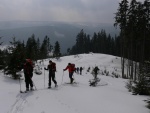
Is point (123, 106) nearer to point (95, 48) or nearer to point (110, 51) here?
point (110, 51)

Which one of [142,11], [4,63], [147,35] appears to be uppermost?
[142,11]

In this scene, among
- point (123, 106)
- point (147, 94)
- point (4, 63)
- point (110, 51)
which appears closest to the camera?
point (123, 106)

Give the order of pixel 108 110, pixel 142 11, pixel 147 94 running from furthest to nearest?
pixel 142 11
pixel 147 94
pixel 108 110

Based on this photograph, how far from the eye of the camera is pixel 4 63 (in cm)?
2205

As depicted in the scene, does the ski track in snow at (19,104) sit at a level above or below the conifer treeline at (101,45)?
below

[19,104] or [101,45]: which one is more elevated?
[101,45]

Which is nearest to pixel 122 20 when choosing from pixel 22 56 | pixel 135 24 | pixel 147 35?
pixel 135 24

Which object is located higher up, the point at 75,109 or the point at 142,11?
the point at 142,11

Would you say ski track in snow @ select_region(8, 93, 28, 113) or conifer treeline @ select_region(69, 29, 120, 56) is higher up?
conifer treeline @ select_region(69, 29, 120, 56)

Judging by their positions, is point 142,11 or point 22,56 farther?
point 142,11

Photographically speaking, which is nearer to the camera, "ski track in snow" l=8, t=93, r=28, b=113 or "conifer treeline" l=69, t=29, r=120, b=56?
"ski track in snow" l=8, t=93, r=28, b=113

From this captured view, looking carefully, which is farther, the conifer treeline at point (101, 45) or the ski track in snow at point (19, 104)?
the conifer treeline at point (101, 45)

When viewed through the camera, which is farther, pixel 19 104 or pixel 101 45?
pixel 101 45

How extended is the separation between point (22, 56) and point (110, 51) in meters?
85.1
